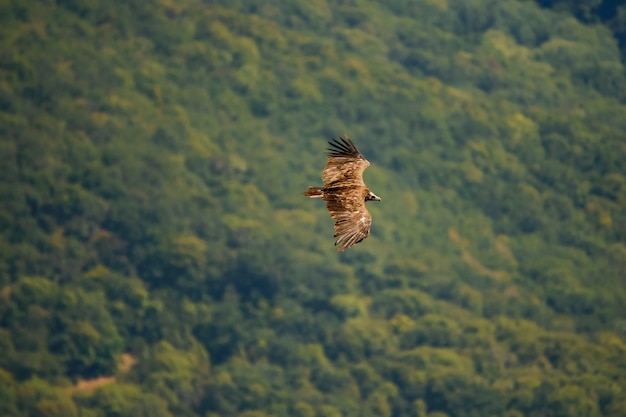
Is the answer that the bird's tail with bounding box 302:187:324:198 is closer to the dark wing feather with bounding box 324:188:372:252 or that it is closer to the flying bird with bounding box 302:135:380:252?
the flying bird with bounding box 302:135:380:252

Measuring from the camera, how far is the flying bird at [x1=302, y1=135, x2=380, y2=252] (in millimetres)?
44062

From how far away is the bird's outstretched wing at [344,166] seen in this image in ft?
157

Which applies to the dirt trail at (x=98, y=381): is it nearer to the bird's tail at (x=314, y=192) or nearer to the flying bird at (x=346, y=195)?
the flying bird at (x=346, y=195)

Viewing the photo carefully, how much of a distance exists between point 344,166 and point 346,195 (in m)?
2.80

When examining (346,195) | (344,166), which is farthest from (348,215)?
(344,166)

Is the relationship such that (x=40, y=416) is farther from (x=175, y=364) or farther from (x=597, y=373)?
(x=597, y=373)

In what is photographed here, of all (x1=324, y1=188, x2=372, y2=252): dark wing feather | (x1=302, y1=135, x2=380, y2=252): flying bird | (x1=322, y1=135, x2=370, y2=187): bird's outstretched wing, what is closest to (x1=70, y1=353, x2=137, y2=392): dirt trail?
(x1=322, y1=135, x2=370, y2=187): bird's outstretched wing

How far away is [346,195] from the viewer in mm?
46438

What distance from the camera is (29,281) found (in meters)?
197

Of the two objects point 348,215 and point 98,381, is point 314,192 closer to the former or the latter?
point 348,215

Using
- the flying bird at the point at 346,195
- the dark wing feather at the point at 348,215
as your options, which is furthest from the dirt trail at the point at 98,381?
the dark wing feather at the point at 348,215

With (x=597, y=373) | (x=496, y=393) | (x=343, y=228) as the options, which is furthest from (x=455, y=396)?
(x=343, y=228)

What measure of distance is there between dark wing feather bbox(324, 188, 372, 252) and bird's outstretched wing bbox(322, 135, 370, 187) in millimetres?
943

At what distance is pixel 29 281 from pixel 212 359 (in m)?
26.0
